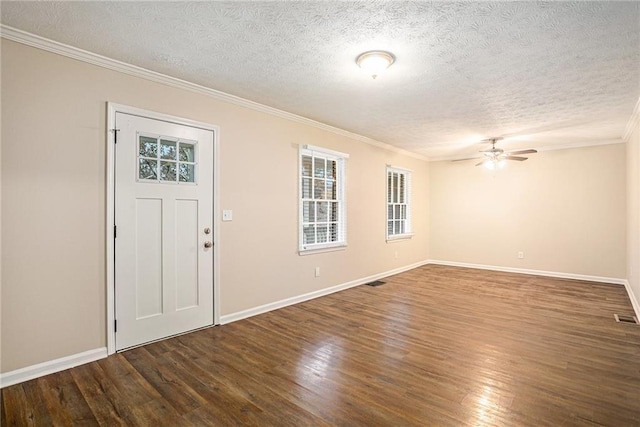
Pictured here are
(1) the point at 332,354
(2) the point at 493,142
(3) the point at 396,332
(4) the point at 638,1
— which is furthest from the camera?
(2) the point at 493,142

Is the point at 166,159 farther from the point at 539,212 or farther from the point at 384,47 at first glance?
the point at 539,212

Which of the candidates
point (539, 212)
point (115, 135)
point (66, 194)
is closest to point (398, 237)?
point (539, 212)

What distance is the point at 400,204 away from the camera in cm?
671

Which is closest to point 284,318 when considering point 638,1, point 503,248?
point 638,1

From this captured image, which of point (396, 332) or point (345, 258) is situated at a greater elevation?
point (345, 258)

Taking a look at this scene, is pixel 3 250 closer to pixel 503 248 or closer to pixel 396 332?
pixel 396 332

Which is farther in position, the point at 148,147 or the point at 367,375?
the point at 148,147

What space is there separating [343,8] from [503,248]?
6.32m

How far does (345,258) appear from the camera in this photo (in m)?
5.17

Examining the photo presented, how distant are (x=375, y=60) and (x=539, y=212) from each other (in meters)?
5.47

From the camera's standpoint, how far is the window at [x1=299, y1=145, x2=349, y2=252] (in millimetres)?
4527

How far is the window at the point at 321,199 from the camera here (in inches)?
178

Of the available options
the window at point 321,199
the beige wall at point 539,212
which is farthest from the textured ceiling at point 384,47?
the beige wall at point 539,212

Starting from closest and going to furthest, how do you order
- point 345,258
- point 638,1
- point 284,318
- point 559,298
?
1. point 638,1
2. point 284,318
3. point 559,298
4. point 345,258
